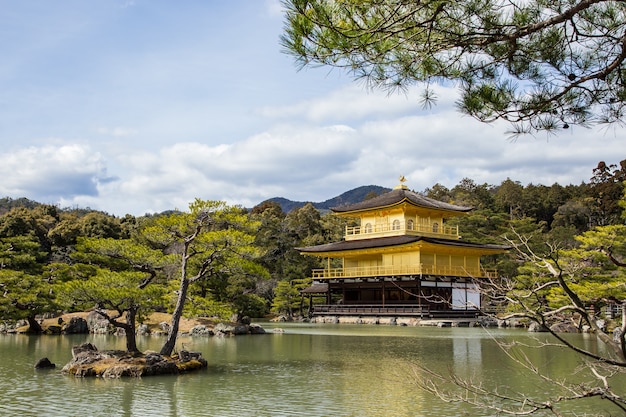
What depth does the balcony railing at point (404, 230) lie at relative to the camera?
101ft

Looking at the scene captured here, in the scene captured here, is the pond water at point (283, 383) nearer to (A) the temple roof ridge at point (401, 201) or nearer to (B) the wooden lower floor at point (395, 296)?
(B) the wooden lower floor at point (395, 296)

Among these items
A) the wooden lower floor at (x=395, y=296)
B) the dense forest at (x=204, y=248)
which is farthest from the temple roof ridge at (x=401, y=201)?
the wooden lower floor at (x=395, y=296)

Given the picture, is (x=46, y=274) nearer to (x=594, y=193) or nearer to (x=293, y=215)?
(x=293, y=215)

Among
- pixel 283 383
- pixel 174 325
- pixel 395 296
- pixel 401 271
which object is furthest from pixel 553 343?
pixel 395 296

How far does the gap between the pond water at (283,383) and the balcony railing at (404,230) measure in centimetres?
1512

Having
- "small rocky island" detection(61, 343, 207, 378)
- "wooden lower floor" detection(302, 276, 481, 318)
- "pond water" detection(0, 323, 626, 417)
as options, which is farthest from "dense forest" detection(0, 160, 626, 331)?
"wooden lower floor" detection(302, 276, 481, 318)

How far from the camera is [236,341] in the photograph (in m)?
17.7

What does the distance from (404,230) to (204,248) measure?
20.1 m

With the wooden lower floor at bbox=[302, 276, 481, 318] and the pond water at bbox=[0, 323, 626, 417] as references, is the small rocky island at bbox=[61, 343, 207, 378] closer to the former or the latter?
the pond water at bbox=[0, 323, 626, 417]

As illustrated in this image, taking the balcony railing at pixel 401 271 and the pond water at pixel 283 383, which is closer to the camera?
the pond water at pixel 283 383

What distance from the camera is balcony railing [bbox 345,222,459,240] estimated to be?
101 ft

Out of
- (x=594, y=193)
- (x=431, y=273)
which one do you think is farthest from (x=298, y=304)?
(x=594, y=193)

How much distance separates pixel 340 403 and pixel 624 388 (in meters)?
4.37

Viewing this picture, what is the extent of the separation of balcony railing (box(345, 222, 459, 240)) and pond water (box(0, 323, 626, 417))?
1512 centimetres
